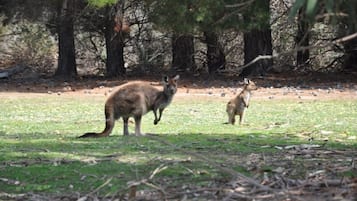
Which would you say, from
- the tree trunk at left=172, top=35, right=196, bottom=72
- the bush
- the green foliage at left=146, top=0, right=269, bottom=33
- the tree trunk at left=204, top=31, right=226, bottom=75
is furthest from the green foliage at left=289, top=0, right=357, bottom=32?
the bush

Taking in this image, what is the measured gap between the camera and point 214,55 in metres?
29.5

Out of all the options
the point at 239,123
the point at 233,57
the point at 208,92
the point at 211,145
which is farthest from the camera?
the point at 233,57

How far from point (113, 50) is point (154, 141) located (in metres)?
17.8

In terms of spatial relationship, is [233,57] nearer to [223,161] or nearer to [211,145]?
[211,145]

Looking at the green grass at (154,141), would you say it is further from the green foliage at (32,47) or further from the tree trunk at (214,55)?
the green foliage at (32,47)

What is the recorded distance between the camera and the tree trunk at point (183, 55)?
29688 mm

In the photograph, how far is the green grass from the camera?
25.7 feet

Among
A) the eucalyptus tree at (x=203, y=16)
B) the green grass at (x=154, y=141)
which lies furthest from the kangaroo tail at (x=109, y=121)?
the eucalyptus tree at (x=203, y=16)

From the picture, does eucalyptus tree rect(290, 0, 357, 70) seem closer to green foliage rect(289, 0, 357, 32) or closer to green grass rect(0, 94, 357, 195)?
green foliage rect(289, 0, 357, 32)

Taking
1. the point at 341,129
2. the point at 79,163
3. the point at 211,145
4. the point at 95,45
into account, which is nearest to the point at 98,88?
the point at 95,45

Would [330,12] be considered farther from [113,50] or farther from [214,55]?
[214,55]

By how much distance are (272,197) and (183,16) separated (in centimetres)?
1792

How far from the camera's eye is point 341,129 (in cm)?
1308

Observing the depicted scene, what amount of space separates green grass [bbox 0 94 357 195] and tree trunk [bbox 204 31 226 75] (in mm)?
8682
